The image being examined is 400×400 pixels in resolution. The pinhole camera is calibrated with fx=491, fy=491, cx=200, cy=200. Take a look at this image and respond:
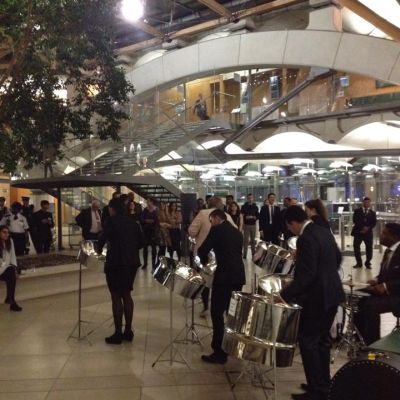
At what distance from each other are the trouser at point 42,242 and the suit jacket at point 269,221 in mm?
4808

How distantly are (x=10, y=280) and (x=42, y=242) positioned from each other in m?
4.50

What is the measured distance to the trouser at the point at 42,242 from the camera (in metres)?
11.0

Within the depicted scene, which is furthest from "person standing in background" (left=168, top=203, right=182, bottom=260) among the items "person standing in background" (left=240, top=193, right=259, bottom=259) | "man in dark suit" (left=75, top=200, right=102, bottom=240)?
"person standing in background" (left=240, top=193, right=259, bottom=259)

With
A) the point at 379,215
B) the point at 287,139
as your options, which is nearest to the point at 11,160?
the point at 379,215

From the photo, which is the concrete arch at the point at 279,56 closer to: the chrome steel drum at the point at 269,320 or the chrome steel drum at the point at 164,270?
the chrome steel drum at the point at 164,270

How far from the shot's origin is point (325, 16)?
15859 millimetres

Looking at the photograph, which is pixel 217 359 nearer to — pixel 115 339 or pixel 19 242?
pixel 115 339

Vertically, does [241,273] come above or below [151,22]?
below

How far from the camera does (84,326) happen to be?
19.3 feet

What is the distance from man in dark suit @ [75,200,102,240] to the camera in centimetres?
955

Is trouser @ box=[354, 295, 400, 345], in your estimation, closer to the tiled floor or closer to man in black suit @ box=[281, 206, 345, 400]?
the tiled floor

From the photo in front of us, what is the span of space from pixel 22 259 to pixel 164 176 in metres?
4.28

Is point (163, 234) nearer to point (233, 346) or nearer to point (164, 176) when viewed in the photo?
point (164, 176)

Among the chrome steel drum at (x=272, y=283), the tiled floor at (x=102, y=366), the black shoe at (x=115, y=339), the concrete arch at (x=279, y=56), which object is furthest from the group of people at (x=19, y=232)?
the concrete arch at (x=279, y=56)
